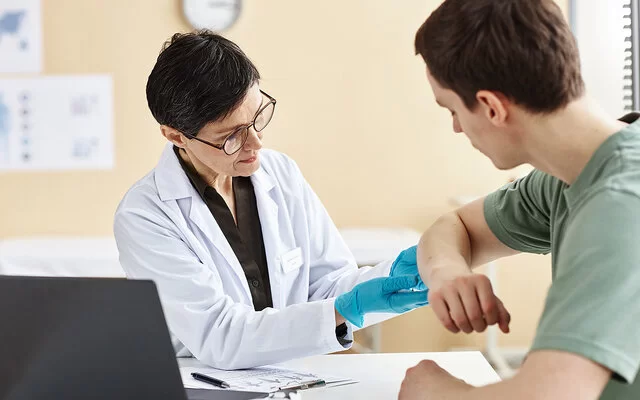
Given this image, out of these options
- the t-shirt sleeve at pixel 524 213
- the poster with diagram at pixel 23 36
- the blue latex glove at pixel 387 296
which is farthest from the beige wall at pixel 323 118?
the t-shirt sleeve at pixel 524 213

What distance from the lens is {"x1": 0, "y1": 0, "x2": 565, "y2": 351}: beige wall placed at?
3953 mm

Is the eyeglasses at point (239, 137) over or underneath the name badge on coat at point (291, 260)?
over

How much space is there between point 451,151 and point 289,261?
229 centimetres

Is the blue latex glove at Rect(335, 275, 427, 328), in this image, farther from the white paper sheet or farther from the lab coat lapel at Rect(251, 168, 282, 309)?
the lab coat lapel at Rect(251, 168, 282, 309)

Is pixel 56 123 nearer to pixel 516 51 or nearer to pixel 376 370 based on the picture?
pixel 376 370

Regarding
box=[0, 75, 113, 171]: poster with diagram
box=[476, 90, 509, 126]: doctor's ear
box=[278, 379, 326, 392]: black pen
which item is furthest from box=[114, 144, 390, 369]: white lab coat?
box=[0, 75, 113, 171]: poster with diagram

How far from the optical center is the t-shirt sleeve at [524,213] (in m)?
1.28

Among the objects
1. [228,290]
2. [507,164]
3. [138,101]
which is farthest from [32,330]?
[138,101]

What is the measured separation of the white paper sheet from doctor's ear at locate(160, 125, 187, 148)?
1.75 feet

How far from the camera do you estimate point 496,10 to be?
38.3 inches

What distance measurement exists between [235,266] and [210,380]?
0.38 metres

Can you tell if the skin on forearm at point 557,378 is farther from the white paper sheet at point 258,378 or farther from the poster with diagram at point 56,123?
the poster with diagram at point 56,123

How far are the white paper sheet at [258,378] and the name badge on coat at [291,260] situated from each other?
1.03ft

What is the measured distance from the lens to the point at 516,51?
96cm
